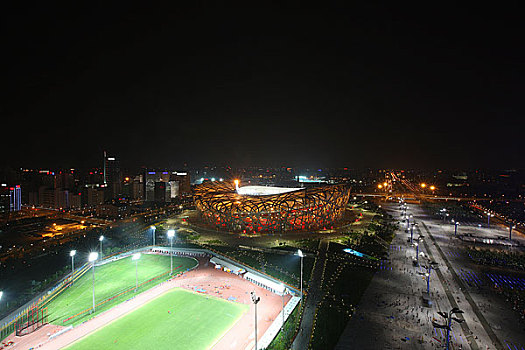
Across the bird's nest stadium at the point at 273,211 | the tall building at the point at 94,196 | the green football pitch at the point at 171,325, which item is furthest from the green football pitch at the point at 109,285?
the tall building at the point at 94,196

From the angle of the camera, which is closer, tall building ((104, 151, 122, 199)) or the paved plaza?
the paved plaza

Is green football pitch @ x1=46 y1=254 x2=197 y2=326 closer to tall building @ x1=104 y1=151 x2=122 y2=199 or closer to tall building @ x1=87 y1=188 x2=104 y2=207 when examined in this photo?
tall building @ x1=87 y1=188 x2=104 y2=207

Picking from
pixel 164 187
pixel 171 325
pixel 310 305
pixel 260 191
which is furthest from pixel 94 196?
pixel 310 305

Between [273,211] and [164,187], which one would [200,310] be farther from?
[164,187]

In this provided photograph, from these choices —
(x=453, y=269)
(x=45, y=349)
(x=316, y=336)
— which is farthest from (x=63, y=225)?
(x=453, y=269)

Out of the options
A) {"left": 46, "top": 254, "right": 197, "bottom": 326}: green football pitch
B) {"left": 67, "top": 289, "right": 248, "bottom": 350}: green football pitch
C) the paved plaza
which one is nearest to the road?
the paved plaza

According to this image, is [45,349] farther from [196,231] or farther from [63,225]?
[63,225]
